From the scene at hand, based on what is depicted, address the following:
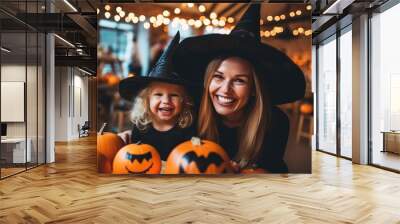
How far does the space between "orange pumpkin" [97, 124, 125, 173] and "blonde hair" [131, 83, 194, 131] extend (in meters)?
0.49

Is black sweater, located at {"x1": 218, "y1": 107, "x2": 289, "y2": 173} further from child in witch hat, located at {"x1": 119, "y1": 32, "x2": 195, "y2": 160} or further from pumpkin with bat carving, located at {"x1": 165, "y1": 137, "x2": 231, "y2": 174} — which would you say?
child in witch hat, located at {"x1": 119, "y1": 32, "x2": 195, "y2": 160}

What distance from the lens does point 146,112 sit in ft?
21.2

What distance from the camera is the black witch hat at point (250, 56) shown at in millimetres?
6473

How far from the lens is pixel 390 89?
7.40 metres

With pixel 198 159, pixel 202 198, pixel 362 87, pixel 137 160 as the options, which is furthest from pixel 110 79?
pixel 362 87

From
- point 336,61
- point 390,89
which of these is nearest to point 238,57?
point 390,89

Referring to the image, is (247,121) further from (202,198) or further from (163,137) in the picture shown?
(202,198)

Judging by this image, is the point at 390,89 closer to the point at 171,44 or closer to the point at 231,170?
the point at 231,170

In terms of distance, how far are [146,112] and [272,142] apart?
7.27 feet

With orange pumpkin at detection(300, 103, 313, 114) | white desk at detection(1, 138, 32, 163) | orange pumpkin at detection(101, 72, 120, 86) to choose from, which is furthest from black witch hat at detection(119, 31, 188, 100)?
white desk at detection(1, 138, 32, 163)

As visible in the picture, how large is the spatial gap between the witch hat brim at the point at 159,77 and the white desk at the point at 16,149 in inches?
99.8

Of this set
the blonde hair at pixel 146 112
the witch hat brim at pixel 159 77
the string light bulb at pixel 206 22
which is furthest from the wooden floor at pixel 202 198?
the string light bulb at pixel 206 22

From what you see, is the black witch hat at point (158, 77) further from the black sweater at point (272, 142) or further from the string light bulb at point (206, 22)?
the black sweater at point (272, 142)

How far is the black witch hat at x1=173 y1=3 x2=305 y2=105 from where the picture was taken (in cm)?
647
